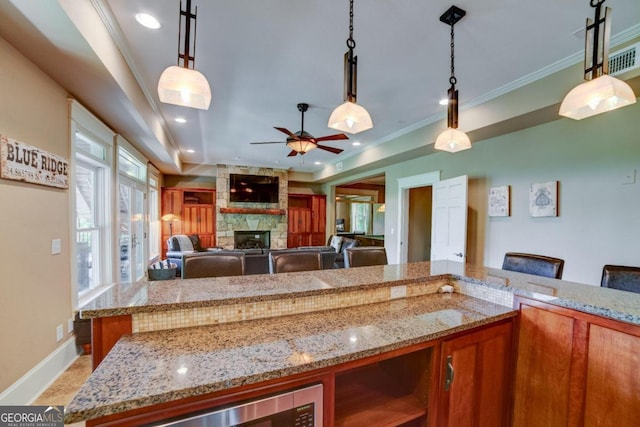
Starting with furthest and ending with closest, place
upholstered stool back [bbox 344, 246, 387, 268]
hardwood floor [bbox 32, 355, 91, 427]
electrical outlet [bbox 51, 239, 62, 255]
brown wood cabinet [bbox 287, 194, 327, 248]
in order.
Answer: brown wood cabinet [bbox 287, 194, 327, 248], upholstered stool back [bbox 344, 246, 387, 268], electrical outlet [bbox 51, 239, 62, 255], hardwood floor [bbox 32, 355, 91, 427]

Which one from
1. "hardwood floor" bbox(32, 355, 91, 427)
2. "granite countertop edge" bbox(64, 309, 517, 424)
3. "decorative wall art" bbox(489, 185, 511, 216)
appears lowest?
"hardwood floor" bbox(32, 355, 91, 427)

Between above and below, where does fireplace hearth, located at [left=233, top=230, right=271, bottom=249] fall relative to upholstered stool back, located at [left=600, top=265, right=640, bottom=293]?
Result: below

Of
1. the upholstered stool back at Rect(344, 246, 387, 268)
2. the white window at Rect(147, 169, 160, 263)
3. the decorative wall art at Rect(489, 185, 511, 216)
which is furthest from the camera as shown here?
the white window at Rect(147, 169, 160, 263)

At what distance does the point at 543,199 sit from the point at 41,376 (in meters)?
5.02

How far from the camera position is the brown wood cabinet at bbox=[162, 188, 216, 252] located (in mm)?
7242

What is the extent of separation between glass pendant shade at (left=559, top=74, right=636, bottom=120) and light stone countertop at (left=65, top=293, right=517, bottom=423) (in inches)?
46.1

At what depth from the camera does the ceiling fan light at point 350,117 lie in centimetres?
165

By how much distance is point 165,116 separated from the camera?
3.93 meters

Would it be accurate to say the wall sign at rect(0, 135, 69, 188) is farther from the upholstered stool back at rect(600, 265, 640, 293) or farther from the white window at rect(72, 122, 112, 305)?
the upholstered stool back at rect(600, 265, 640, 293)

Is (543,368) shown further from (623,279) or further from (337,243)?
(337,243)

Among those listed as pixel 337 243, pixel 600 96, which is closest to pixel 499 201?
pixel 600 96

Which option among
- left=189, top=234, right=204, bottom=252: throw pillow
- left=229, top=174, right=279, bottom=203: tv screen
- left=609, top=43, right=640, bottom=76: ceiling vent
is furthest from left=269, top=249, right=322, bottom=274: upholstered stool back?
left=229, top=174, right=279, bottom=203: tv screen

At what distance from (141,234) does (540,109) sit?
6.49 meters

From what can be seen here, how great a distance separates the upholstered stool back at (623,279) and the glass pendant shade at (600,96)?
4.23 ft
